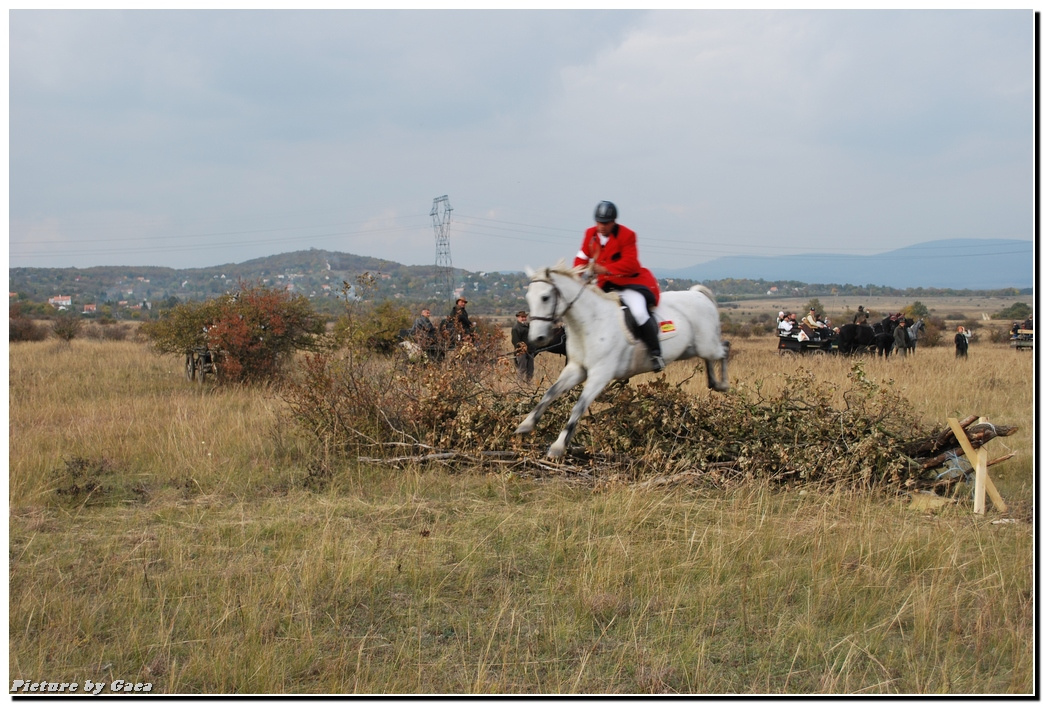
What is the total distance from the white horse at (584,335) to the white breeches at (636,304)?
8 cm

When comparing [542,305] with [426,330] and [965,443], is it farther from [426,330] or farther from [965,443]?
[426,330]

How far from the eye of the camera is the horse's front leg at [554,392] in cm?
699

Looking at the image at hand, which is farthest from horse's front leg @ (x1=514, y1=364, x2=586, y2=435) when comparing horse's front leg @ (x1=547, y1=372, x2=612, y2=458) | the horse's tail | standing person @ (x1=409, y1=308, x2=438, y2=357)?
standing person @ (x1=409, y1=308, x2=438, y2=357)

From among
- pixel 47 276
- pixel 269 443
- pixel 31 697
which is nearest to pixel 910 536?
pixel 31 697

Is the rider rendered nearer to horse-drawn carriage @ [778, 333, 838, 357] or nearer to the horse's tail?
the horse's tail

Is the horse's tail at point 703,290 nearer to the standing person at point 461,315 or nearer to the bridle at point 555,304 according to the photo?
the bridle at point 555,304

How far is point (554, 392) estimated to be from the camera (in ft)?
23.0

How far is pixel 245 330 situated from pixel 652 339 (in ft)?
31.7

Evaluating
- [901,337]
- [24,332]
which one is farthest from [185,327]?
[901,337]

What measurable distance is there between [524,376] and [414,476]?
5.74 meters

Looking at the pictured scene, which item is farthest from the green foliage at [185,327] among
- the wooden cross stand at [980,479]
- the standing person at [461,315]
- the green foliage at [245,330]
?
the wooden cross stand at [980,479]

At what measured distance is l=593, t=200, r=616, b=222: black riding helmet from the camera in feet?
23.4

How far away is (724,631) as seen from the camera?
14.3 ft

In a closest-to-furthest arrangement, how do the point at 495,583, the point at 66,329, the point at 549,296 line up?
1. the point at 495,583
2. the point at 549,296
3. the point at 66,329
